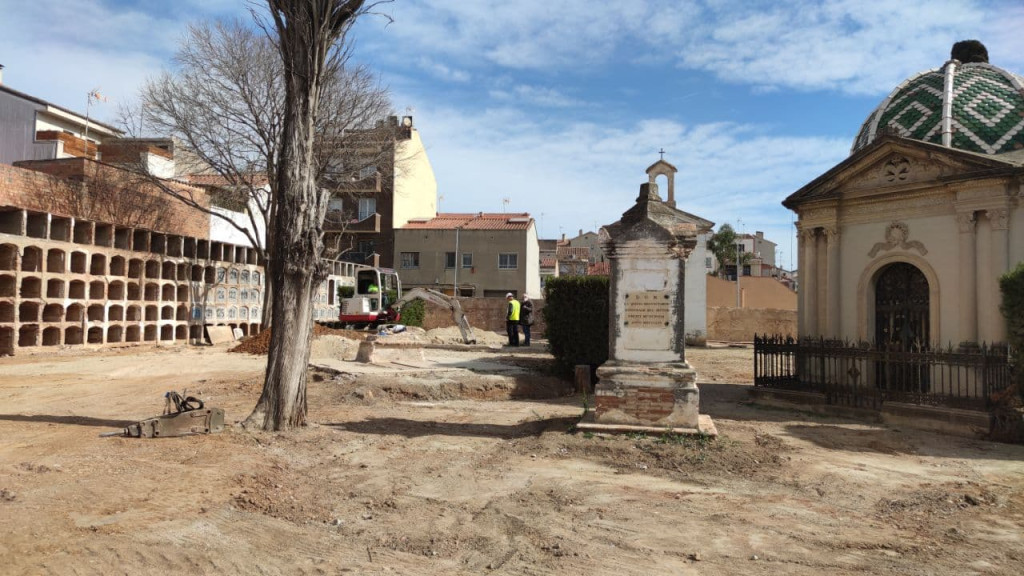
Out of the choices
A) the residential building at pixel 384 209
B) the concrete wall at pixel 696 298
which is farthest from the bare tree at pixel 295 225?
the residential building at pixel 384 209

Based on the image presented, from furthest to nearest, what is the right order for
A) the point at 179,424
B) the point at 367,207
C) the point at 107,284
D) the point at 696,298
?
the point at 367,207 < the point at 696,298 < the point at 107,284 < the point at 179,424

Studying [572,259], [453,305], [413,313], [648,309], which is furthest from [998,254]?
[572,259]

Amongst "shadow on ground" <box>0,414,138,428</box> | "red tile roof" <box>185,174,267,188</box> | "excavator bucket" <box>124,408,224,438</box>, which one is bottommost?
"shadow on ground" <box>0,414,138,428</box>

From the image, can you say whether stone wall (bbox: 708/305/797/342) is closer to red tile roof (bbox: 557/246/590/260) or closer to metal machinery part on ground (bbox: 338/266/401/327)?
metal machinery part on ground (bbox: 338/266/401/327)

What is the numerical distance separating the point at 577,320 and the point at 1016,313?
7.44 metres

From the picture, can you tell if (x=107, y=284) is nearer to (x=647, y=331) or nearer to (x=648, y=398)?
(x=647, y=331)

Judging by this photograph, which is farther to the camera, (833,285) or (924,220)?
(833,285)

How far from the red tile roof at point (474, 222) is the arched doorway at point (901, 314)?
102 ft

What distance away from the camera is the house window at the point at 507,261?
42.7m

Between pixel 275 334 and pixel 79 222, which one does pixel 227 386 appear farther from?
pixel 79 222

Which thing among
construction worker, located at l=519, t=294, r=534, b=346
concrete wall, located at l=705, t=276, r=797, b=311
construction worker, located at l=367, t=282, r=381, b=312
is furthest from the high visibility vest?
concrete wall, located at l=705, t=276, r=797, b=311

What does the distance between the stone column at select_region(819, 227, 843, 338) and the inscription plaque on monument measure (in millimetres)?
6469

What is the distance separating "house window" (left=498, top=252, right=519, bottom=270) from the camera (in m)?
42.7

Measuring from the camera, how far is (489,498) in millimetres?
5637
